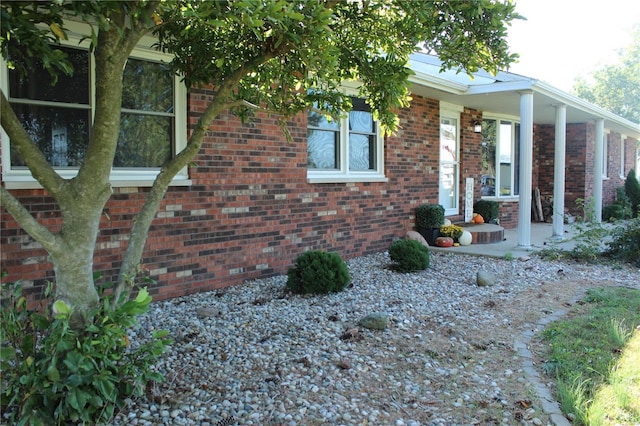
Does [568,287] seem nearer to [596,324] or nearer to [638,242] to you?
[596,324]

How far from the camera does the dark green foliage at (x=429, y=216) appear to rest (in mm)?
9398

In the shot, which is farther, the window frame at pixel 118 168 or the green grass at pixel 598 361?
the window frame at pixel 118 168

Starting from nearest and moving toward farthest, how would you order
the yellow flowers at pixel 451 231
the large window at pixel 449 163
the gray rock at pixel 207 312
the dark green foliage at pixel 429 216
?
the gray rock at pixel 207 312, the dark green foliage at pixel 429 216, the yellow flowers at pixel 451 231, the large window at pixel 449 163

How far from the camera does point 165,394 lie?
10.1ft

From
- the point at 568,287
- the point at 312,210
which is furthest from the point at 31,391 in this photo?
the point at 568,287

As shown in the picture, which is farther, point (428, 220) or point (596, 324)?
point (428, 220)

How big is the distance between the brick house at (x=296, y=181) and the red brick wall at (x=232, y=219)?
0.5 inches

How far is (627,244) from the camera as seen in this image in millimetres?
8117

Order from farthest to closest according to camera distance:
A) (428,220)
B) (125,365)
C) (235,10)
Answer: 1. (428,220)
2. (125,365)
3. (235,10)

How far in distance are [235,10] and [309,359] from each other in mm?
2436

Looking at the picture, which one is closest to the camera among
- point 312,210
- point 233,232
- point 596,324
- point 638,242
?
point 596,324

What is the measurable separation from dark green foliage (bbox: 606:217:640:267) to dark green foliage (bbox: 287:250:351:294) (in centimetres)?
509

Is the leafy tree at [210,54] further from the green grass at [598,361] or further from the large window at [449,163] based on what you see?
the large window at [449,163]

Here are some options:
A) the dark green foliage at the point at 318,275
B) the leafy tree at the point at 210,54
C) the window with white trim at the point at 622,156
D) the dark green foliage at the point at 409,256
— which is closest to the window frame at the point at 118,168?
the leafy tree at the point at 210,54
